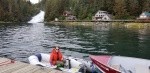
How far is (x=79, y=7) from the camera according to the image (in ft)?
371

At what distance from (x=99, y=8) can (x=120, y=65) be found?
3721 inches

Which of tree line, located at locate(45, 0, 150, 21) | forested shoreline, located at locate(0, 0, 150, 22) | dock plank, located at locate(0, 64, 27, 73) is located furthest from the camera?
forested shoreline, located at locate(0, 0, 150, 22)

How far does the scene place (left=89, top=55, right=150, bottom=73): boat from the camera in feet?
44.7

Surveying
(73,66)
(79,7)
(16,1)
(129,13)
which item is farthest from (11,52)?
(16,1)

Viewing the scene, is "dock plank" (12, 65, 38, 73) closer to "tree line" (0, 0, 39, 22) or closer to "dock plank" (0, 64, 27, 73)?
"dock plank" (0, 64, 27, 73)

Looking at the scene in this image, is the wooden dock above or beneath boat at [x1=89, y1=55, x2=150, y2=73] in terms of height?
above

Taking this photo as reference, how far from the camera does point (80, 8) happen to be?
112062mm

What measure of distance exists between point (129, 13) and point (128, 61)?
84.5 meters

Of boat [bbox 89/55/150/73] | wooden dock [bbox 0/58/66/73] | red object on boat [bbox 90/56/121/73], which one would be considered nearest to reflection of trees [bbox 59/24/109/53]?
boat [bbox 89/55/150/73]

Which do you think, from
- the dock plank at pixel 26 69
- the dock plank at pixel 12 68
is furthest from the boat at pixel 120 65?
the dock plank at pixel 12 68

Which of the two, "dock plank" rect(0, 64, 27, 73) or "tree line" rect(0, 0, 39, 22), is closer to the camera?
"dock plank" rect(0, 64, 27, 73)

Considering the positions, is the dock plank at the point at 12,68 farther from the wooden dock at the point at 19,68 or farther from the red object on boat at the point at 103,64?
the red object on boat at the point at 103,64

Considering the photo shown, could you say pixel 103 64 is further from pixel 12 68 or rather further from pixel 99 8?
pixel 99 8

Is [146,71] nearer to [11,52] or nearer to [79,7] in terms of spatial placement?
[11,52]
